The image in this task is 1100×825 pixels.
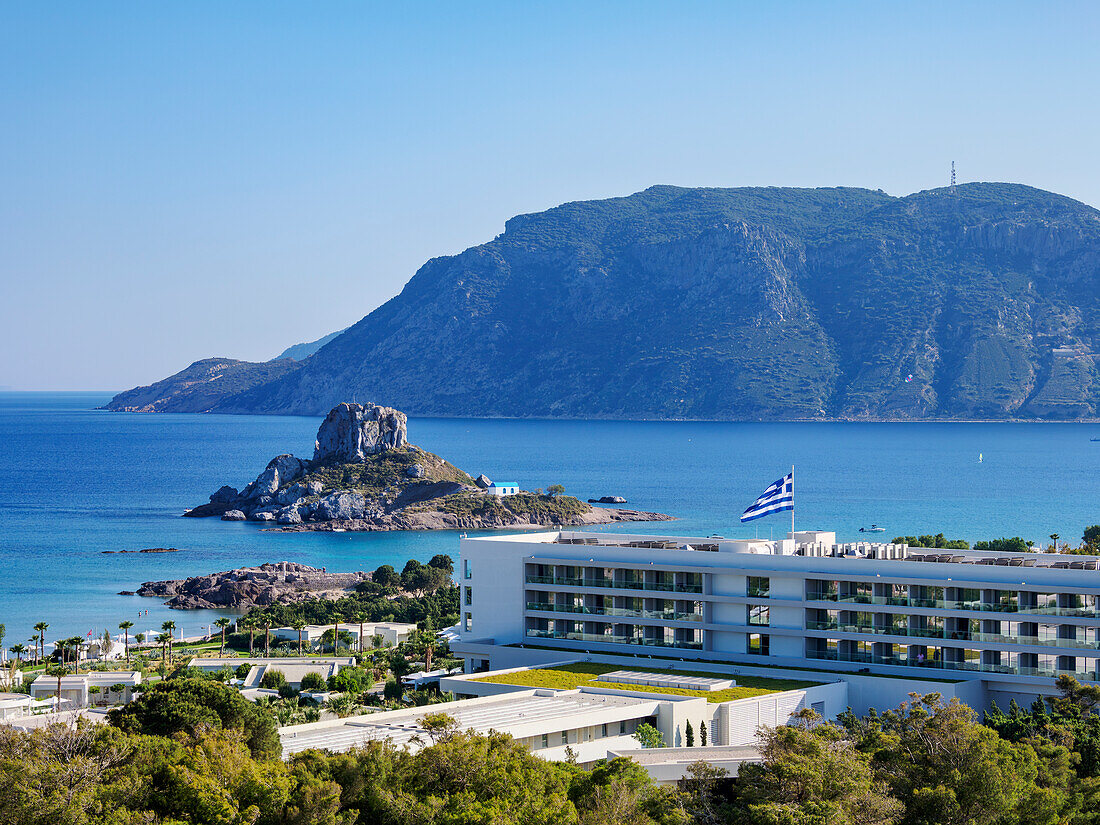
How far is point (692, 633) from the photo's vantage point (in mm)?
55875

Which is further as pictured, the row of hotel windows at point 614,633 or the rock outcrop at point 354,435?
the rock outcrop at point 354,435

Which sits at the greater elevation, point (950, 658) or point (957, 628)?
point (957, 628)

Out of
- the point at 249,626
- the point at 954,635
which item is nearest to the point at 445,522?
the point at 249,626

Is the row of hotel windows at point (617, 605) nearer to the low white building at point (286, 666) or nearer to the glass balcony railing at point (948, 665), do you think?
the glass balcony railing at point (948, 665)

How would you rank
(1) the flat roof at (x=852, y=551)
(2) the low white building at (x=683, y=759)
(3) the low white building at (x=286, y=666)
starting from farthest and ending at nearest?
(3) the low white building at (x=286, y=666) → (1) the flat roof at (x=852, y=551) → (2) the low white building at (x=683, y=759)

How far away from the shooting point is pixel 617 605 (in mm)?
57500

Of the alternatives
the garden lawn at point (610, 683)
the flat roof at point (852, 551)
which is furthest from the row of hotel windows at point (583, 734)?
the flat roof at point (852, 551)

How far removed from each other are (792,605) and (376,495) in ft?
401

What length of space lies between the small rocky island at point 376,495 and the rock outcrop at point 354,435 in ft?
0.45

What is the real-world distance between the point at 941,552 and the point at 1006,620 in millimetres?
7790

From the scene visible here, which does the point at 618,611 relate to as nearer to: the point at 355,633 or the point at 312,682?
the point at 312,682

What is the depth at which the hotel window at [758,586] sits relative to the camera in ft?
177

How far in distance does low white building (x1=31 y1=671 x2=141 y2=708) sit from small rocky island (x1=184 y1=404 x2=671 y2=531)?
325ft

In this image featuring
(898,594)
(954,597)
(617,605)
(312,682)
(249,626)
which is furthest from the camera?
(249,626)
